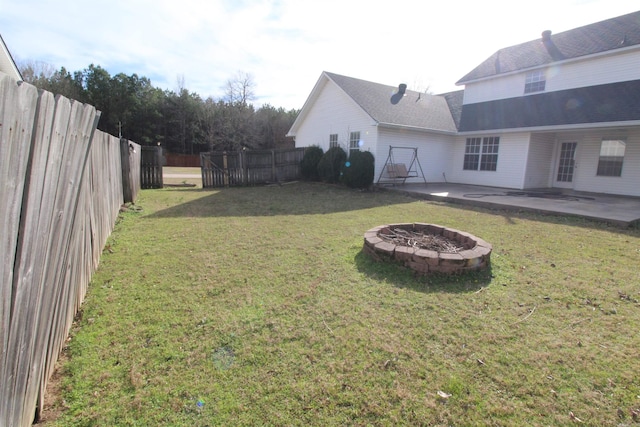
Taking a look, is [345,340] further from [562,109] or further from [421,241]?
[562,109]

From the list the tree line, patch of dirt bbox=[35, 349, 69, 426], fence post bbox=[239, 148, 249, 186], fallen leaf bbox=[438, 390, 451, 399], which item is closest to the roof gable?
fence post bbox=[239, 148, 249, 186]

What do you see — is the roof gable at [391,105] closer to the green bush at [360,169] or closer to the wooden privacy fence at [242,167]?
the green bush at [360,169]

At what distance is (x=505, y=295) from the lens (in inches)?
131

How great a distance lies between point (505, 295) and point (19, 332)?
3904 millimetres

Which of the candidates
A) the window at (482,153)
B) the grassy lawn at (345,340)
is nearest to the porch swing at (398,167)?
the window at (482,153)

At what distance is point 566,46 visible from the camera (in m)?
12.3

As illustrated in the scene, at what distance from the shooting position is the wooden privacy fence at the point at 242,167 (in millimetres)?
13492

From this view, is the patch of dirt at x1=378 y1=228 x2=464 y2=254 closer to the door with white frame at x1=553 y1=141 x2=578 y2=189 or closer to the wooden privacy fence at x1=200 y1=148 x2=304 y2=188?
the wooden privacy fence at x1=200 y1=148 x2=304 y2=188

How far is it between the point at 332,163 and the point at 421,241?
921 centimetres

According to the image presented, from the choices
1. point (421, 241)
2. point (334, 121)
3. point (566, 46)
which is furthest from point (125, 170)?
point (566, 46)

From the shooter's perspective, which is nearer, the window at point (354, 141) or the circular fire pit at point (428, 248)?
the circular fire pit at point (428, 248)

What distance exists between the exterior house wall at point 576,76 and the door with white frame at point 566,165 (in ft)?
7.33

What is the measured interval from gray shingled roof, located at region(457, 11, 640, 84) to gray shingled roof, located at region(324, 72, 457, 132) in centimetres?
192

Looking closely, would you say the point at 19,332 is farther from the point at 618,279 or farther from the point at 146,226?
the point at 618,279
